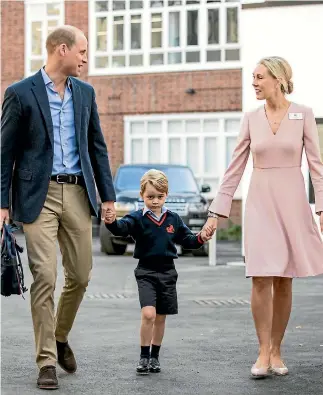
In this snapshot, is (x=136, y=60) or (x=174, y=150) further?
(x=136, y=60)

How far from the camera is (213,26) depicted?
38.8 m

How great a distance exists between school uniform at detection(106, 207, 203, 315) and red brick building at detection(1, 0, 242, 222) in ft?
95.1

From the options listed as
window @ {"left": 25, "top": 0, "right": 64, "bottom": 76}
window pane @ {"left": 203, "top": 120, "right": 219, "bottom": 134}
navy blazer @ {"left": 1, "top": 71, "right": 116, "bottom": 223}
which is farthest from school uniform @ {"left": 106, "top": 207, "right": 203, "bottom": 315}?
window @ {"left": 25, "top": 0, "right": 64, "bottom": 76}

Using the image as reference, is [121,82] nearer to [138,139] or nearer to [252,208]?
[138,139]

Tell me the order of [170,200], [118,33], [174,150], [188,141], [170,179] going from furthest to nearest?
[118,33], [174,150], [188,141], [170,179], [170,200]

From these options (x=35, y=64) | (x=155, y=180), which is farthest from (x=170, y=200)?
(x=35, y=64)

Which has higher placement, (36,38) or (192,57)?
(36,38)

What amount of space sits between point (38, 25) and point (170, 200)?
18.7 m

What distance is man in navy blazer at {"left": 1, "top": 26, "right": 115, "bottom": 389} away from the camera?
7.70 meters

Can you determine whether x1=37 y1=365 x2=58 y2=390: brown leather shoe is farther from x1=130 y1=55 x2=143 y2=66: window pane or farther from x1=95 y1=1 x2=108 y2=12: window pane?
x1=95 y1=1 x2=108 y2=12: window pane

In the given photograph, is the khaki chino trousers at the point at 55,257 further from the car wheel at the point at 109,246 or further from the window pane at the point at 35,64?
the window pane at the point at 35,64

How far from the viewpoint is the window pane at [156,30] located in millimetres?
39500

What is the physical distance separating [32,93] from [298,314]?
5095 mm

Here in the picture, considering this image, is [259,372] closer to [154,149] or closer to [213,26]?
[154,149]
